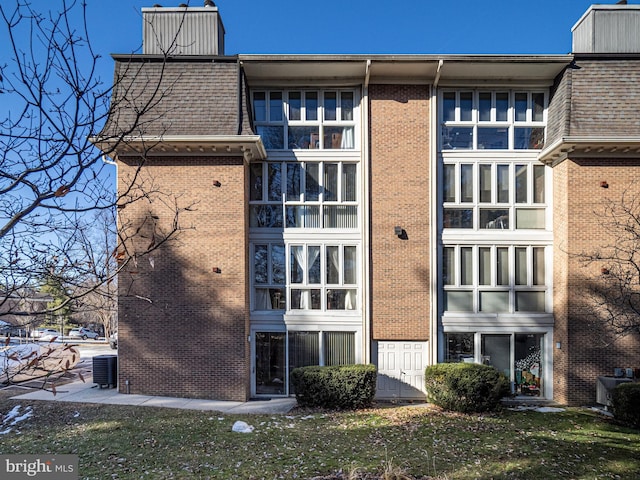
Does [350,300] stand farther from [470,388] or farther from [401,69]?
[401,69]

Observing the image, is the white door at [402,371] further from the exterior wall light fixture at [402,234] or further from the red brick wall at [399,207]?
the exterior wall light fixture at [402,234]

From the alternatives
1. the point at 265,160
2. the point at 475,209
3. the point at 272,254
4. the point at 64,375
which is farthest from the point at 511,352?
the point at 64,375

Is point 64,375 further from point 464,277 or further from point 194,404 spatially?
point 464,277

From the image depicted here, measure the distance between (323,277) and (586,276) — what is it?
727cm

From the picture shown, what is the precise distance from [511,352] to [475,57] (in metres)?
8.43

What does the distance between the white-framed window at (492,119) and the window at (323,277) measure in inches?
177

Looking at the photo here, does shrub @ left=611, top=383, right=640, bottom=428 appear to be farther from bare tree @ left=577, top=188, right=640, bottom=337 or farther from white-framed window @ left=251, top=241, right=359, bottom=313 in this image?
white-framed window @ left=251, top=241, right=359, bottom=313

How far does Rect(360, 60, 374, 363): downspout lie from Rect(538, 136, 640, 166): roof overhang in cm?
506

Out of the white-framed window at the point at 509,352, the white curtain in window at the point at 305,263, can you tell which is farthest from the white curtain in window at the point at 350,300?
the white-framed window at the point at 509,352

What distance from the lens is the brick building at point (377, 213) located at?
1134 centimetres

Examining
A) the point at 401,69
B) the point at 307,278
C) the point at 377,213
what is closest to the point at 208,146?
the point at 307,278

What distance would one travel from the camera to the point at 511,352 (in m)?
12.0

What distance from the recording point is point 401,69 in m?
11.8

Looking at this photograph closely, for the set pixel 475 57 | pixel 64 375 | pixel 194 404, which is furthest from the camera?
pixel 475 57
